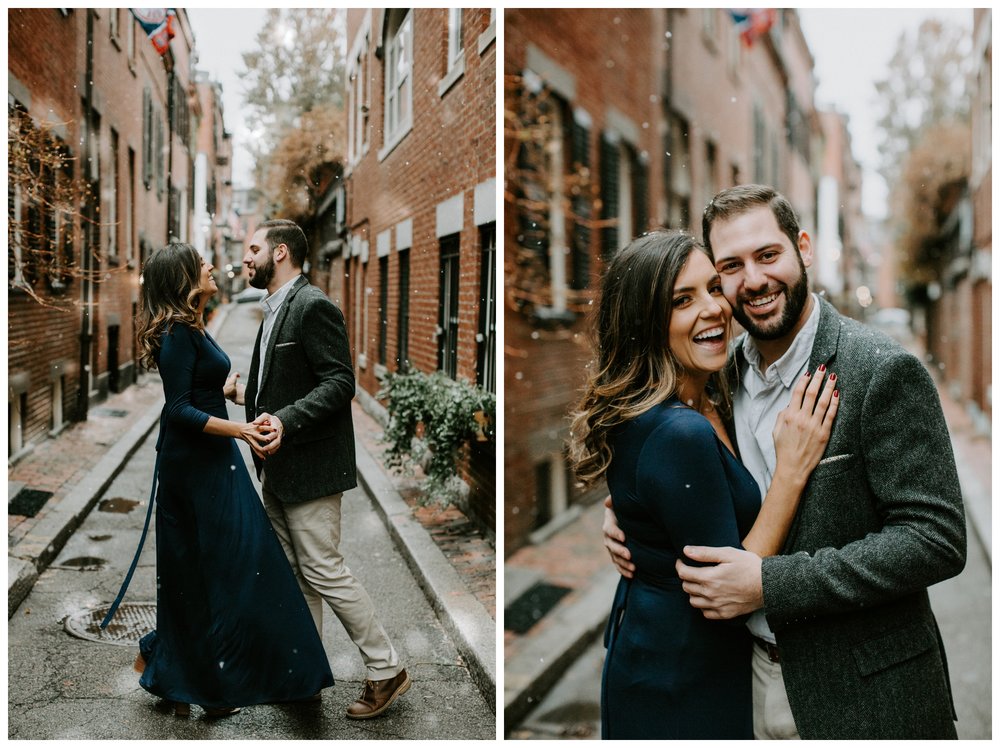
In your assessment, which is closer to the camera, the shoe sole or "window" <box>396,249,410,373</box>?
the shoe sole

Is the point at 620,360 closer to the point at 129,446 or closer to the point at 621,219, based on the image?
the point at 129,446

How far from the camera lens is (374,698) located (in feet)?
9.07

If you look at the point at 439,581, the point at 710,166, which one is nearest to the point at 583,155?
the point at 710,166

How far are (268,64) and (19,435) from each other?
1609 millimetres

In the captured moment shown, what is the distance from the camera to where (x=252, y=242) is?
9.02 feet

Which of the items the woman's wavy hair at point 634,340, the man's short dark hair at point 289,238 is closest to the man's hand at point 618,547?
the woman's wavy hair at point 634,340

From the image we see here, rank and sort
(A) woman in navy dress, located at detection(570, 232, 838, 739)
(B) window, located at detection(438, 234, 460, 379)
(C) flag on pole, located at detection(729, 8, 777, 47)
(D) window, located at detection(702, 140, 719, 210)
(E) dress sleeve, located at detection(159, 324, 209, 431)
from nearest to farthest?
(A) woman in navy dress, located at detection(570, 232, 838, 739), (E) dress sleeve, located at detection(159, 324, 209, 431), (B) window, located at detection(438, 234, 460, 379), (C) flag on pole, located at detection(729, 8, 777, 47), (D) window, located at detection(702, 140, 719, 210)

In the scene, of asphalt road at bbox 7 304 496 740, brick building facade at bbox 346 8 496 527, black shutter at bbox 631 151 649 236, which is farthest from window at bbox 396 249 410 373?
black shutter at bbox 631 151 649 236

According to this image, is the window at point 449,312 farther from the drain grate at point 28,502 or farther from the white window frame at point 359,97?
the drain grate at point 28,502

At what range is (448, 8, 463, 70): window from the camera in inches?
116

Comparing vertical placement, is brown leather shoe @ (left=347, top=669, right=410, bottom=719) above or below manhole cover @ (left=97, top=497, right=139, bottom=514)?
below

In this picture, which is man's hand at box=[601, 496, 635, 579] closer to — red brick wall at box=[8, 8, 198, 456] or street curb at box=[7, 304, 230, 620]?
street curb at box=[7, 304, 230, 620]

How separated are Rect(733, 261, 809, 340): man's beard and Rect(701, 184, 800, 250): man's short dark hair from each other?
0.33 feet

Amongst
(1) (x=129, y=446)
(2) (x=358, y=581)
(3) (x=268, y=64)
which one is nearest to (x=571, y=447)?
(2) (x=358, y=581)
